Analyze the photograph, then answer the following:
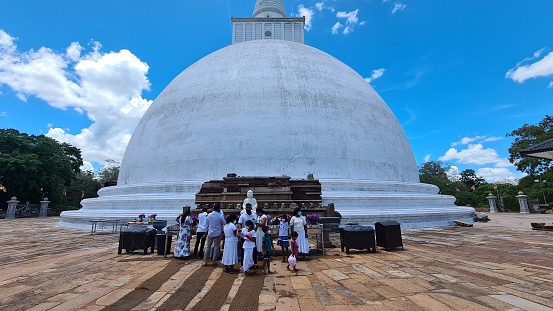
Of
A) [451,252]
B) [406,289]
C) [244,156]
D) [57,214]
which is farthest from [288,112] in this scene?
[57,214]

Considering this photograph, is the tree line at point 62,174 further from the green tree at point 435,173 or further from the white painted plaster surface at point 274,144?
the white painted plaster surface at point 274,144

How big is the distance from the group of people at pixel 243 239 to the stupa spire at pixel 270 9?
69.4ft

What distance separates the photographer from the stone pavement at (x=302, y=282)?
3799mm

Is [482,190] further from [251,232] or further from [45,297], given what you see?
[45,297]

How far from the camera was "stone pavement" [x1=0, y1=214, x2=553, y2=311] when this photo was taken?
12.5 ft

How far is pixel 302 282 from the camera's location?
481cm

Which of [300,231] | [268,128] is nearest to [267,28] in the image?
[268,128]

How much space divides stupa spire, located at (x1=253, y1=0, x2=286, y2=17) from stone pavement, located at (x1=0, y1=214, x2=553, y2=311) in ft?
71.3

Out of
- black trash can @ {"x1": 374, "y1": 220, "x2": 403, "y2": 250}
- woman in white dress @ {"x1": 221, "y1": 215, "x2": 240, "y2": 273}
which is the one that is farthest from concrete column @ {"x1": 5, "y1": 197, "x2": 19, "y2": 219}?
Result: black trash can @ {"x1": 374, "y1": 220, "x2": 403, "y2": 250}

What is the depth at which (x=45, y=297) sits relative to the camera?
417 cm

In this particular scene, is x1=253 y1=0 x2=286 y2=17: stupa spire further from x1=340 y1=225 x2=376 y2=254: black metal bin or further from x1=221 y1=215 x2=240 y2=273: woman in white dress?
x1=221 y1=215 x2=240 y2=273: woman in white dress

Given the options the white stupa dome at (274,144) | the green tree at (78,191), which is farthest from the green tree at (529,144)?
the green tree at (78,191)

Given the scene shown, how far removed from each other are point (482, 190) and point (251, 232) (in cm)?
4615

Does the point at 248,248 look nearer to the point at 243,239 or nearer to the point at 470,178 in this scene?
the point at 243,239
